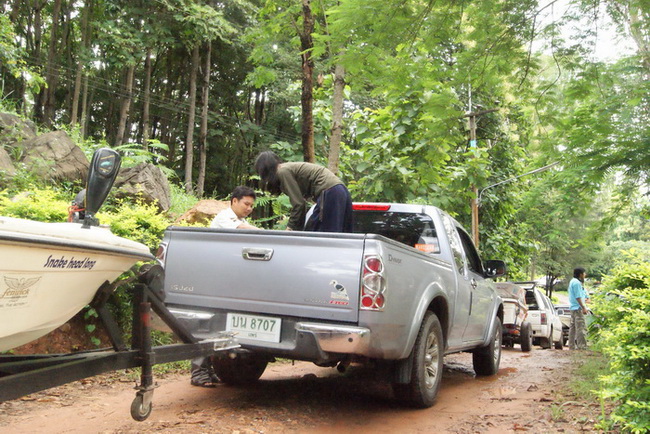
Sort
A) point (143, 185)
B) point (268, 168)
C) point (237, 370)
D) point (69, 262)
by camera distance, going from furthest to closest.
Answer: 1. point (143, 185)
2. point (268, 168)
3. point (237, 370)
4. point (69, 262)

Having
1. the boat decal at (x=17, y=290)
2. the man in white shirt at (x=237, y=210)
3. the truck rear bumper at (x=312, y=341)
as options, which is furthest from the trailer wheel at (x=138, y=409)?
the man in white shirt at (x=237, y=210)

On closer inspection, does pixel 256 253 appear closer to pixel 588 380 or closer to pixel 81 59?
pixel 588 380

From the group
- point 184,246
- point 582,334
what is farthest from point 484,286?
point 582,334

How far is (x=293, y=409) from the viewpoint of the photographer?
16.1 feet

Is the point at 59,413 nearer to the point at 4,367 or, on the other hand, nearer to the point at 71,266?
the point at 4,367

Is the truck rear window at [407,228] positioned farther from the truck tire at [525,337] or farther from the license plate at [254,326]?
the truck tire at [525,337]

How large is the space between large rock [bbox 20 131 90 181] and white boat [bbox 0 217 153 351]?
320 inches

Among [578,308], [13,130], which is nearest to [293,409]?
[13,130]

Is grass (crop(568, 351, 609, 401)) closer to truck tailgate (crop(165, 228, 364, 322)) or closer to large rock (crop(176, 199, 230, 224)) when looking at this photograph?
truck tailgate (crop(165, 228, 364, 322))

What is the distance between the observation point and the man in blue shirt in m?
12.8

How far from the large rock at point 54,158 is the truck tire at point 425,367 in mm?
7922

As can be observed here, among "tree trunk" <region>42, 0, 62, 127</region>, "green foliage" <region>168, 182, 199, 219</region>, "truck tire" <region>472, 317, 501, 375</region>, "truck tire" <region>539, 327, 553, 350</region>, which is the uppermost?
"tree trunk" <region>42, 0, 62, 127</region>

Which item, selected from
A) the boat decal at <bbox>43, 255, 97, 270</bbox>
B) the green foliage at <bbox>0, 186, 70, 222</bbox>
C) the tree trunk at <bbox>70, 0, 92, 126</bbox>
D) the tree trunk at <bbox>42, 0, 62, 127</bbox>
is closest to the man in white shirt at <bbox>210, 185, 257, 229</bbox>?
the green foliage at <bbox>0, 186, 70, 222</bbox>

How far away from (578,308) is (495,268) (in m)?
6.79
